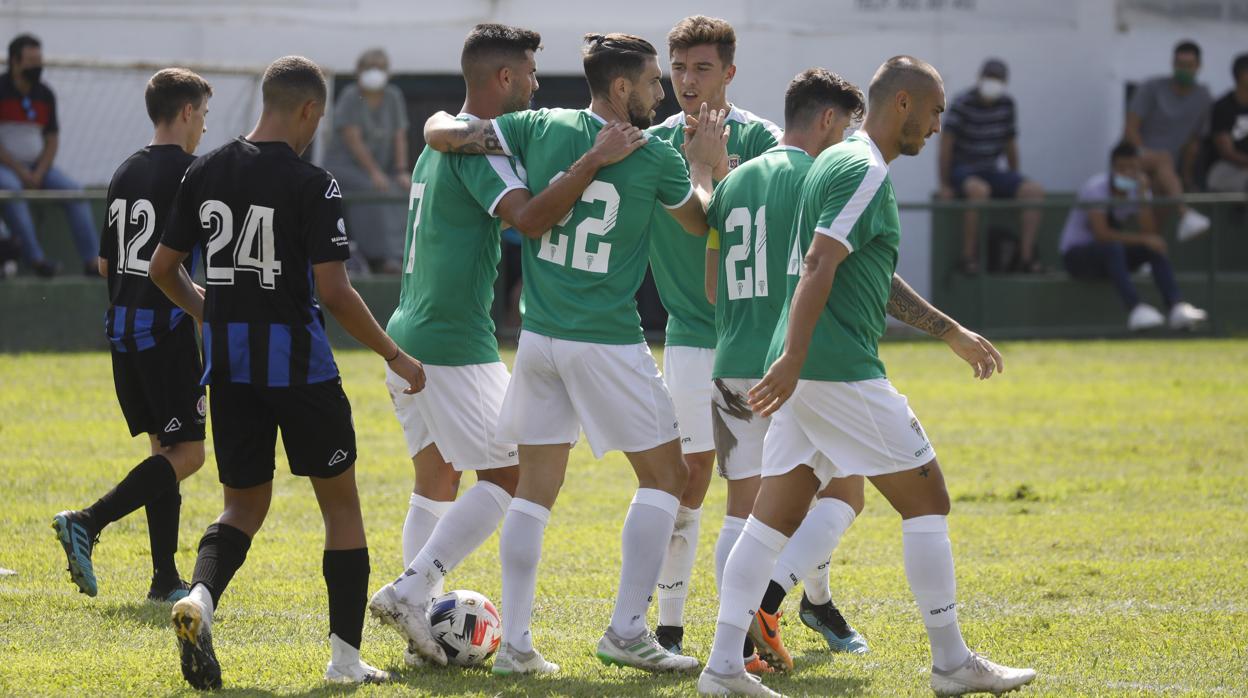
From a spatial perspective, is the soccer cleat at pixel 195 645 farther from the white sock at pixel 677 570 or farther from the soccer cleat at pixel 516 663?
the white sock at pixel 677 570

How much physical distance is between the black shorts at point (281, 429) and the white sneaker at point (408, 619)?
470 mm

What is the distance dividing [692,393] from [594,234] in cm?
86

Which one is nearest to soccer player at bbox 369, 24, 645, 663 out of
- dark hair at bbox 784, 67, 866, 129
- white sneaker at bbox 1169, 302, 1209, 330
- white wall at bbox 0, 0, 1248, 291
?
dark hair at bbox 784, 67, 866, 129

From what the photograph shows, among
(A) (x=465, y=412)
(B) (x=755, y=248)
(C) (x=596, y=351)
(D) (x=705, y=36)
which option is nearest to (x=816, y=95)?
(B) (x=755, y=248)

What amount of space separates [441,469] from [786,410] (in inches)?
59.1

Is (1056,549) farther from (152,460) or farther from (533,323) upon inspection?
(152,460)

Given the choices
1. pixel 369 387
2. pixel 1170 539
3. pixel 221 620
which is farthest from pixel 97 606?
pixel 369 387

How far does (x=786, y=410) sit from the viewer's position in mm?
5105

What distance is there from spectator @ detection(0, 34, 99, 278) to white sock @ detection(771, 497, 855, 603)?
11.2 metres

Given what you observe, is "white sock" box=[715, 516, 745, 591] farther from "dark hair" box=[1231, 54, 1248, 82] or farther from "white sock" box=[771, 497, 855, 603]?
"dark hair" box=[1231, 54, 1248, 82]

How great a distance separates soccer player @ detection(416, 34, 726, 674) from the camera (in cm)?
529

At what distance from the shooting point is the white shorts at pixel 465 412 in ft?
18.3

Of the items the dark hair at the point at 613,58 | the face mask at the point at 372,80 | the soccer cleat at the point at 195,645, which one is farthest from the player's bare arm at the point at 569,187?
the face mask at the point at 372,80

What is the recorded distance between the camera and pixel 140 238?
643 cm
